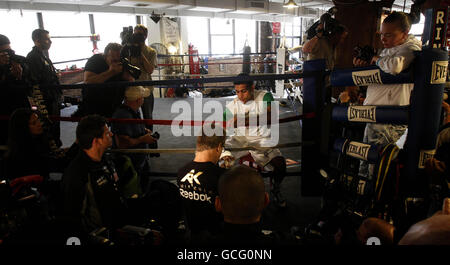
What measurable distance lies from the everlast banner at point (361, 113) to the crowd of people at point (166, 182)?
0.86 ft

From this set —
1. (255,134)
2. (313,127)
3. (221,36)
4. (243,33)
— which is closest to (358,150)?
(313,127)

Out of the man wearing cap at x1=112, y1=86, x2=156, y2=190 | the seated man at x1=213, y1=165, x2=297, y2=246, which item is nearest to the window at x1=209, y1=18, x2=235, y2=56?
the man wearing cap at x1=112, y1=86, x2=156, y2=190

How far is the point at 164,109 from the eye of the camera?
6883 mm

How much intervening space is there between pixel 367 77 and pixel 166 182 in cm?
146

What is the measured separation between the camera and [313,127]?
239 cm

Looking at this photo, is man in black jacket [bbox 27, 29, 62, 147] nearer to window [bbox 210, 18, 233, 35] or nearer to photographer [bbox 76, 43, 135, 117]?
photographer [bbox 76, 43, 135, 117]

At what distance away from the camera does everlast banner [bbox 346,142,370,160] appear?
189 cm

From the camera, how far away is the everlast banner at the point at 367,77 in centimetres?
181

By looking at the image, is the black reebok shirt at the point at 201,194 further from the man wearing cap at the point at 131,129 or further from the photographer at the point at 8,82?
the photographer at the point at 8,82

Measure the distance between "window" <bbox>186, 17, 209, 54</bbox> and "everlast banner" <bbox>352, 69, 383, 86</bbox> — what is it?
12.7 metres

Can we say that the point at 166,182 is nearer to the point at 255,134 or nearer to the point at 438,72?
the point at 255,134

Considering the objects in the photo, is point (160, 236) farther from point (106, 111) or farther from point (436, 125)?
point (106, 111)
